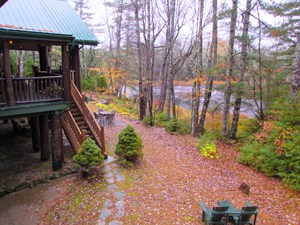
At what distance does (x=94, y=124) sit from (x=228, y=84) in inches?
307

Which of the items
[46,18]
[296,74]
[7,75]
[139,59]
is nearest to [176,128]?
[139,59]

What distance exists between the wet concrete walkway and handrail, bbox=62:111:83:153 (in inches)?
60.1

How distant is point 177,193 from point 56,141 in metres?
4.89

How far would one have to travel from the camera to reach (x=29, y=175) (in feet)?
24.3

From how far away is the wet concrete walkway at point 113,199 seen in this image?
5504mm

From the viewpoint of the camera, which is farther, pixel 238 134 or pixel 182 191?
pixel 238 134

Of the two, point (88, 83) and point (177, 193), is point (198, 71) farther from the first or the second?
point (88, 83)

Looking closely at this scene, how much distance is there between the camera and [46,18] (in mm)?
8750

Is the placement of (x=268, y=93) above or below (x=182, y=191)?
above

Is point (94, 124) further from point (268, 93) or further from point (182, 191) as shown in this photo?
point (268, 93)

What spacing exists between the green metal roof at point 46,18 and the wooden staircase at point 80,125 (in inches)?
96.6

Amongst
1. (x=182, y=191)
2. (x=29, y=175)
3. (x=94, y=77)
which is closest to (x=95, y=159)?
(x=29, y=175)

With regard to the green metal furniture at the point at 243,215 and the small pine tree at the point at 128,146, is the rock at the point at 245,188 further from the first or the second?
the small pine tree at the point at 128,146

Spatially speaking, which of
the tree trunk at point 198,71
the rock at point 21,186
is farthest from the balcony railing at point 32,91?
the tree trunk at point 198,71
